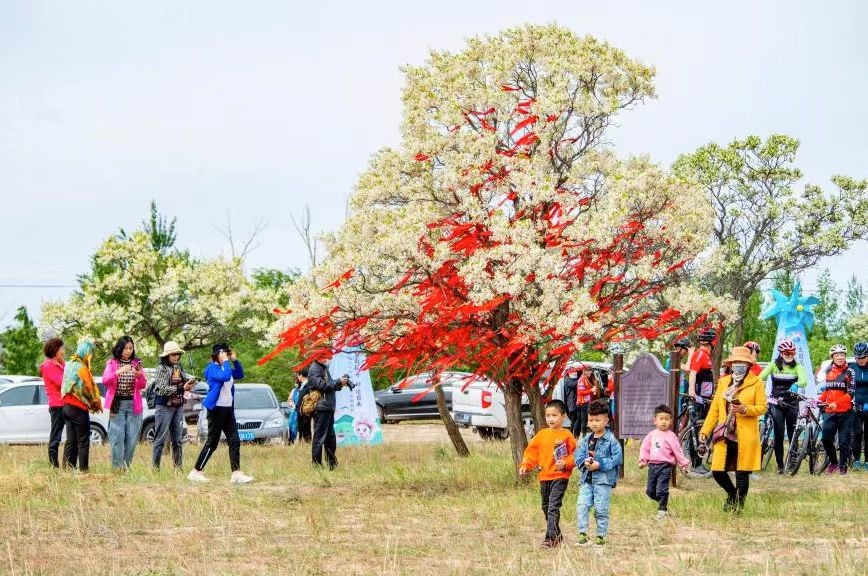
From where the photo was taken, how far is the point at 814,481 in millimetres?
16234

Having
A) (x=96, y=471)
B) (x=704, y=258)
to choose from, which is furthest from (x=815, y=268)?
(x=96, y=471)

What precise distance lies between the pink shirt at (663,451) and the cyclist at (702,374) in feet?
12.8

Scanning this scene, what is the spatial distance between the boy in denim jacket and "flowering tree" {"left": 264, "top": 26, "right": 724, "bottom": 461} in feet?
8.97

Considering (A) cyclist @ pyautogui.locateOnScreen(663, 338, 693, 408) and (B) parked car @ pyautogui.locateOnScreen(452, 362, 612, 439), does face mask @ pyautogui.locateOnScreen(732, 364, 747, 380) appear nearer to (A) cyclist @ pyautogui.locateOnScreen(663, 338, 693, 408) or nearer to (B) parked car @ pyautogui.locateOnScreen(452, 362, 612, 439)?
(A) cyclist @ pyautogui.locateOnScreen(663, 338, 693, 408)

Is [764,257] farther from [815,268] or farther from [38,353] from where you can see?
[38,353]

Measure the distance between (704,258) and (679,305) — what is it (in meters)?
1.34

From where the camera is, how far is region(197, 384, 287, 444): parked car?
2612cm

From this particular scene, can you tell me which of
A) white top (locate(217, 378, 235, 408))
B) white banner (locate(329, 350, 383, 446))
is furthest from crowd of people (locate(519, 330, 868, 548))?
white banner (locate(329, 350, 383, 446))

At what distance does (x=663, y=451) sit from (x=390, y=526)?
2801 mm

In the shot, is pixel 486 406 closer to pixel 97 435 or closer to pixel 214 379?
pixel 97 435

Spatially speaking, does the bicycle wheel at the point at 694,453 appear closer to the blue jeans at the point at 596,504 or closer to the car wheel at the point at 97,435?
the blue jeans at the point at 596,504

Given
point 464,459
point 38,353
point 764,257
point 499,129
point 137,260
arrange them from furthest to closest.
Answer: point 38,353, point 764,257, point 137,260, point 464,459, point 499,129

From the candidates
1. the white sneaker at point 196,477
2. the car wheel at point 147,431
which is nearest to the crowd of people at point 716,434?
the white sneaker at point 196,477

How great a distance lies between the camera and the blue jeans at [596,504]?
1043 centimetres
